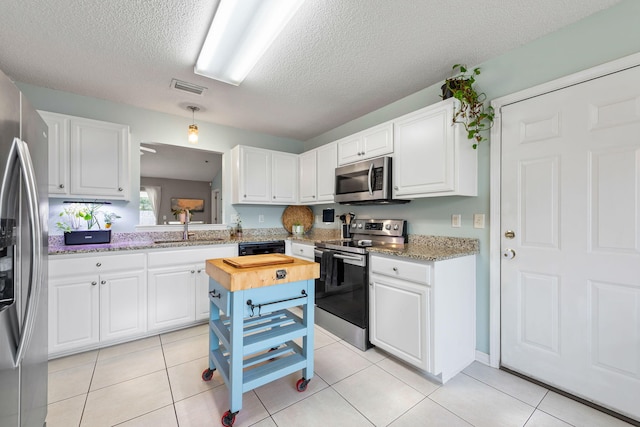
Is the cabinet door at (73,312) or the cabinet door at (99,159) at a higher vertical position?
the cabinet door at (99,159)

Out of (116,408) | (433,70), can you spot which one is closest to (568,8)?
(433,70)

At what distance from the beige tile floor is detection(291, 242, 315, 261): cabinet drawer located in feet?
3.62

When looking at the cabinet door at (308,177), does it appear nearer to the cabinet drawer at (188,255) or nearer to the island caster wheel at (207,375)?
the cabinet drawer at (188,255)

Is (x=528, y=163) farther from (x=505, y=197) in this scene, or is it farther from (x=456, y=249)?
(x=456, y=249)

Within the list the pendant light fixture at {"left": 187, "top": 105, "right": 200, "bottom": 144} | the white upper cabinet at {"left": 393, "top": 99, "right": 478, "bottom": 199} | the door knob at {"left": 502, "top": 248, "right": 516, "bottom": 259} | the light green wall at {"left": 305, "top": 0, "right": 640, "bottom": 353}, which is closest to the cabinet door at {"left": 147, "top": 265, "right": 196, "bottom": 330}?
the pendant light fixture at {"left": 187, "top": 105, "right": 200, "bottom": 144}

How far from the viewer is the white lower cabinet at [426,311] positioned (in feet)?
6.09

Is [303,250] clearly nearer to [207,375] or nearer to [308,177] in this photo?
[308,177]

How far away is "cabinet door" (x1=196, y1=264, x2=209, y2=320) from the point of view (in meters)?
2.76

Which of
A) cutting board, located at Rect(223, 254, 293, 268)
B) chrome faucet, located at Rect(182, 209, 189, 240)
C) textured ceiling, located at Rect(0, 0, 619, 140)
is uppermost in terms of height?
textured ceiling, located at Rect(0, 0, 619, 140)

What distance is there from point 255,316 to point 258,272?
35 centimetres

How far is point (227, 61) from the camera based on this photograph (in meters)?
2.03

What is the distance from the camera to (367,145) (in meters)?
2.75

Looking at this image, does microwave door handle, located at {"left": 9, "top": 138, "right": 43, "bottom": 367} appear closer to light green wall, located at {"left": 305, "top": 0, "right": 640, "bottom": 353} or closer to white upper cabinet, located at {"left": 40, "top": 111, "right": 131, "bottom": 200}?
white upper cabinet, located at {"left": 40, "top": 111, "right": 131, "bottom": 200}

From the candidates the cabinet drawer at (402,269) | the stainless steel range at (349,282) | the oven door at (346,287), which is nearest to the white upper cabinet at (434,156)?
the stainless steel range at (349,282)
